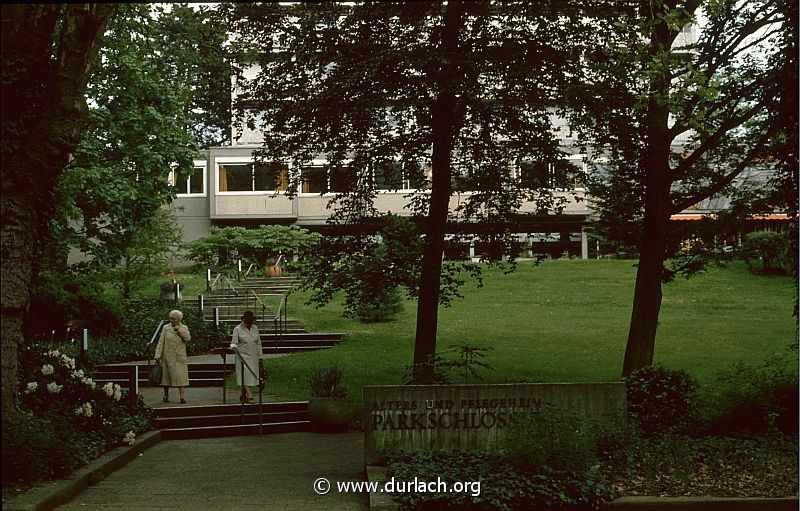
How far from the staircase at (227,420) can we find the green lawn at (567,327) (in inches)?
70.3

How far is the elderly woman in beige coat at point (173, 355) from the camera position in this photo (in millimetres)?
18078

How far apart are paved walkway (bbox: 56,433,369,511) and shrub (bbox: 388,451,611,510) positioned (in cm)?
83

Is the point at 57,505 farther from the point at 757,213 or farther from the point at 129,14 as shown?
the point at 757,213

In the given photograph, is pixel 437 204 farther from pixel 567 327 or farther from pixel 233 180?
pixel 233 180

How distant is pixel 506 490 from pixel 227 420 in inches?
348

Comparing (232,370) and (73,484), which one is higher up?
(73,484)

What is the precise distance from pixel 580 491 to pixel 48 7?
8.04 metres

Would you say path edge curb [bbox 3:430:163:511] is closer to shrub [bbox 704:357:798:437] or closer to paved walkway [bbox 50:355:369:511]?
paved walkway [bbox 50:355:369:511]

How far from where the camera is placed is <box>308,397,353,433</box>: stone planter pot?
656 inches

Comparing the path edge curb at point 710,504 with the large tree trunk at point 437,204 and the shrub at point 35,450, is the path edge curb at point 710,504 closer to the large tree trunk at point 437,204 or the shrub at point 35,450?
the shrub at point 35,450

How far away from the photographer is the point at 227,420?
17.1 m

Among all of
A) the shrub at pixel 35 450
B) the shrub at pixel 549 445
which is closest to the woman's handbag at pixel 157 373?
the shrub at pixel 35 450

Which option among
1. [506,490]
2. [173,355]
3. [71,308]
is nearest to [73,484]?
[506,490]

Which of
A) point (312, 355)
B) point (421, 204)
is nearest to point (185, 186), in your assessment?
point (312, 355)
